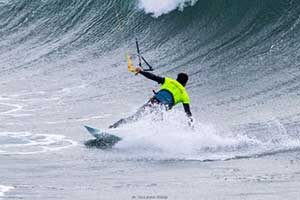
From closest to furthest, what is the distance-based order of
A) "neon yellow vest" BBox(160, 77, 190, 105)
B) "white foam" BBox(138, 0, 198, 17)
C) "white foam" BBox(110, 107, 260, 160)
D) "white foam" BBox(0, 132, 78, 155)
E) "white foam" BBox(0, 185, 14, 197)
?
"white foam" BBox(0, 185, 14, 197) < "white foam" BBox(110, 107, 260, 160) < "white foam" BBox(0, 132, 78, 155) < "neon yellow vest" BBox(160, 77, 190, 105) < "white foam" BBox(138, 0, 198, 17)

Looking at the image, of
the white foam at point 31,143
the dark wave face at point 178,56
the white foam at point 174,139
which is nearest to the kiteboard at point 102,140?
the white foam at point 174,139

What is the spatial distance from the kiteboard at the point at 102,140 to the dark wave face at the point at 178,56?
197 centimetres

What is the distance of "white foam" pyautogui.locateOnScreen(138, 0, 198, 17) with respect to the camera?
23.0 metres

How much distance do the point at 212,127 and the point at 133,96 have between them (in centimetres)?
387

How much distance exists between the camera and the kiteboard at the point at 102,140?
13.4 m

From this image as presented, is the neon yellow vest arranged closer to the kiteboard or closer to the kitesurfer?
the kitesurfer

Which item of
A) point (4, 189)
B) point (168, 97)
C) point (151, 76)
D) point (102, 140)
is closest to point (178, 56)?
point (168, 97)

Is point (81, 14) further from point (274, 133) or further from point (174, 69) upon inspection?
point (274, 133)

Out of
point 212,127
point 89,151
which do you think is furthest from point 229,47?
point 89,151

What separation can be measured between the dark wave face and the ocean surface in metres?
0.04

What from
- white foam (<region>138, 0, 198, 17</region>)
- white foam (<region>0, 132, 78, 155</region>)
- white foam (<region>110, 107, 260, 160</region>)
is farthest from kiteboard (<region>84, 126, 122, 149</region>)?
white foam (<region>138, 0, 198, 17</region>)

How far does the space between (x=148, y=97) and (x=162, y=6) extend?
627cm

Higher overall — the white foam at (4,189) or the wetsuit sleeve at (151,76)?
the wetsuit sleeve at (151,76)

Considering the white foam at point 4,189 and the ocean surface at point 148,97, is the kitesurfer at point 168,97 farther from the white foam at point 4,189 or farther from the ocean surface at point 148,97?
the white foam at point 4,189
